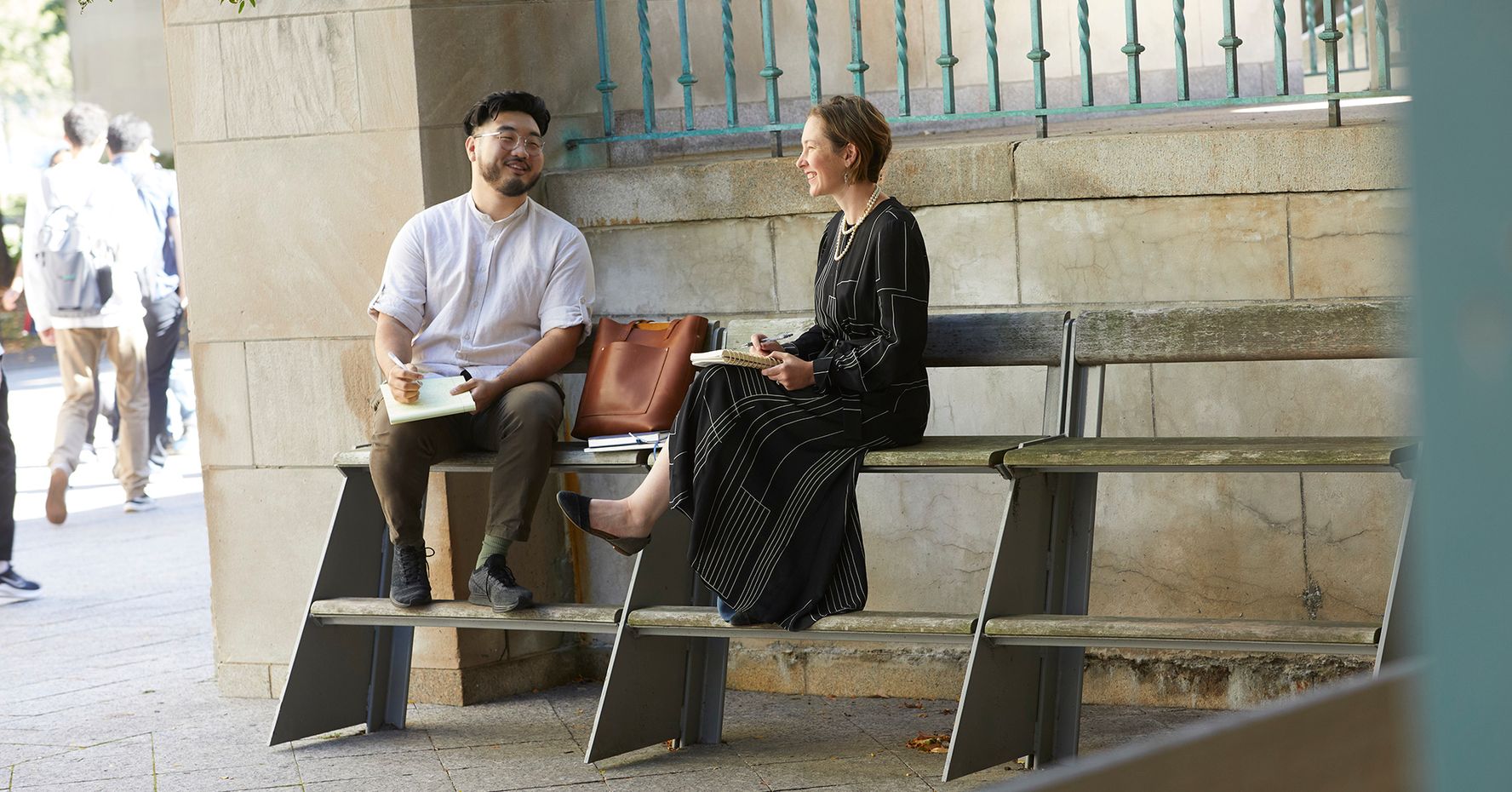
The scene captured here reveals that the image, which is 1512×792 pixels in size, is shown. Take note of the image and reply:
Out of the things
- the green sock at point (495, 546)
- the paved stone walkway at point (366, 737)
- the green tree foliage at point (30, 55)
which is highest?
the green tree foliage at point (30, 55)

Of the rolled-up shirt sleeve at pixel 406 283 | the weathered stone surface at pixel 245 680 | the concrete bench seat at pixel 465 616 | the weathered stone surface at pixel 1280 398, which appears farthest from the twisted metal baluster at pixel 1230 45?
the weathered stone surface at pixel 245 680

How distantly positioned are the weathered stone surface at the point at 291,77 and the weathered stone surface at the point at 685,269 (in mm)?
962

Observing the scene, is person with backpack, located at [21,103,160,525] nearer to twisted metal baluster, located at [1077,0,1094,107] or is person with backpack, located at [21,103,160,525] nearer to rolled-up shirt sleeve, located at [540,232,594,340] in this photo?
rolled-up shirt sleeve, located at [540,232,594,340]

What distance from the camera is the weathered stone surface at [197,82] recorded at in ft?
18.3

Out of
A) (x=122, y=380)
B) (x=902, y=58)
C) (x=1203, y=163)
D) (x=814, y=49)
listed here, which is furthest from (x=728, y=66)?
(x=122, y=380)

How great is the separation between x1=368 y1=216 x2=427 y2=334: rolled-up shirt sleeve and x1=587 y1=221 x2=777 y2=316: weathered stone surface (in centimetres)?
71

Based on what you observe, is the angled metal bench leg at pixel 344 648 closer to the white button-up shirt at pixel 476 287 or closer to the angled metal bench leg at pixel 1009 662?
the white button-up shirt at pixel 476 287

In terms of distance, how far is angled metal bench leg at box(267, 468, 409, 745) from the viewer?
500 centimetres

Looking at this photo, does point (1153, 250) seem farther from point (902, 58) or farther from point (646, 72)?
point (646, 72)

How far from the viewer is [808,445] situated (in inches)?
170

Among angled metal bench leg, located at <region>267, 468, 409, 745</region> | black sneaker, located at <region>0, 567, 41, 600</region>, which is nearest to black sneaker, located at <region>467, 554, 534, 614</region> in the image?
angled metal bench leg, located at <region>267, 468, 409, 745</region>

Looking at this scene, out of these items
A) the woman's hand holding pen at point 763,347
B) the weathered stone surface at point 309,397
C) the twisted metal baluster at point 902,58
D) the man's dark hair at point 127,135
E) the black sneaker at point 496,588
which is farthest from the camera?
the man's dark hair at point 127,135

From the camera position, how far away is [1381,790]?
557mm

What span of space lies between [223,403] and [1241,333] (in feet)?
11.1
